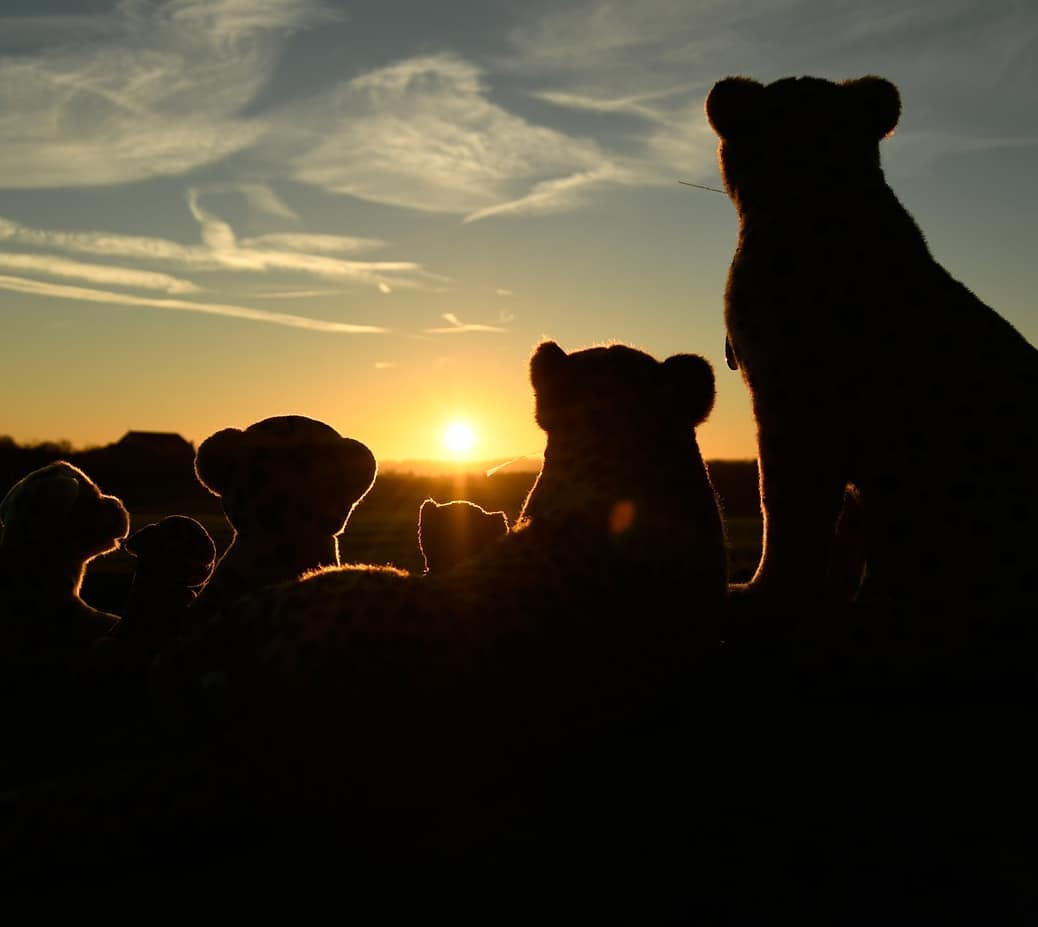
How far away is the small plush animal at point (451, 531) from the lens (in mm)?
3676

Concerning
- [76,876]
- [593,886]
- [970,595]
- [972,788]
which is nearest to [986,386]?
[970,595]

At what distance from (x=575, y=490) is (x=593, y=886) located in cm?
107

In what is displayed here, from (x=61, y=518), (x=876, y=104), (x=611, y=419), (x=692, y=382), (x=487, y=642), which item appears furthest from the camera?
(x=61, y=518)

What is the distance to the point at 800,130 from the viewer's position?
3.33 m

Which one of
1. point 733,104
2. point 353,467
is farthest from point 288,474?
point 733,104

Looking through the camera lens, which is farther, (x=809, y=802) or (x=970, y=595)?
(x=970, y=595)

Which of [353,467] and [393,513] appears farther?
[393,513]

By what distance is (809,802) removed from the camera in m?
2.20

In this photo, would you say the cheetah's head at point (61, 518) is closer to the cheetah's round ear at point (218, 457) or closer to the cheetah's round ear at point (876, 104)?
the cheetah's round ear at point (218, 457)

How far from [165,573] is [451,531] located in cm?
100

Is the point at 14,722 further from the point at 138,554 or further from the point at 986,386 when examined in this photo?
the point at 986,386

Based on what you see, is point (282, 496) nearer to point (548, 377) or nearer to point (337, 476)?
point (337, 476)

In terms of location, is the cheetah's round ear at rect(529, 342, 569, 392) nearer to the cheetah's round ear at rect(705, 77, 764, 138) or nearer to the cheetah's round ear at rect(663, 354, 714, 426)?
the cheetah's round ear at rect(663, 354, 714, 426)

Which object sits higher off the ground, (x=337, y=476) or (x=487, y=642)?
(x=337, y=476)
